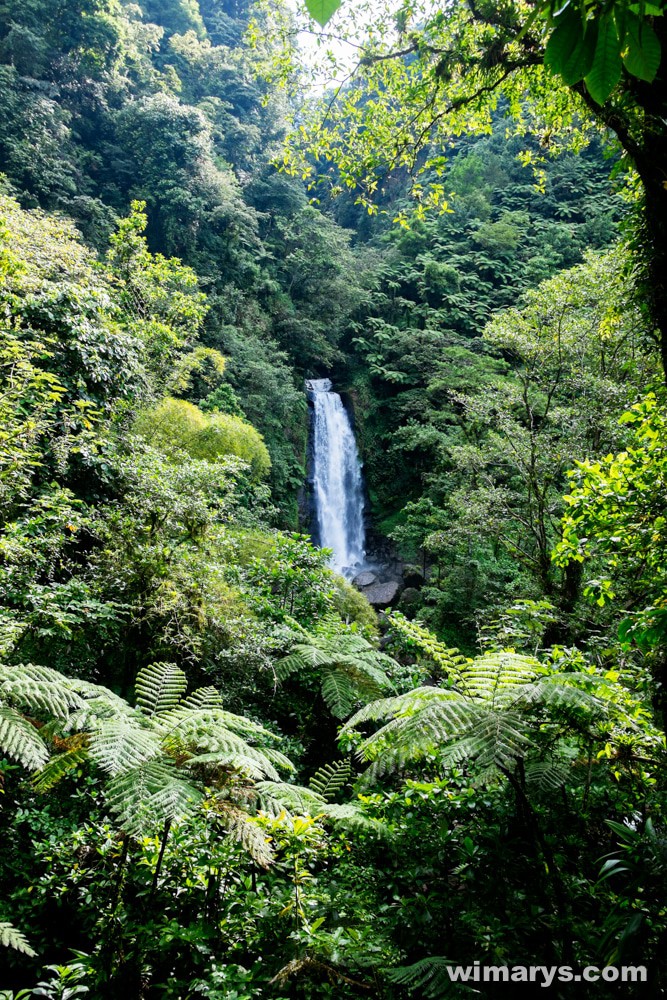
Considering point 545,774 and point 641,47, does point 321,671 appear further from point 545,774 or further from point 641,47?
point 641,47

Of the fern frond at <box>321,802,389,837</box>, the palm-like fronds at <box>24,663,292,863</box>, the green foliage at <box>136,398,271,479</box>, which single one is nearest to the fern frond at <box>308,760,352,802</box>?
the palm-like fronds at <box>24,663,292,863</box>

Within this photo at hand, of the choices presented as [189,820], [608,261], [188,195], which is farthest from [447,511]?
[188,195]

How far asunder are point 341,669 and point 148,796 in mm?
2416

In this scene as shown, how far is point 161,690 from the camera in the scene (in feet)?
8.96

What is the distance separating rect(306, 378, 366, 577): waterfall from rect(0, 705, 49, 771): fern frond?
14.0 meters

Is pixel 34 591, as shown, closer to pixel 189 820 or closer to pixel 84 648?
pixel 84 648

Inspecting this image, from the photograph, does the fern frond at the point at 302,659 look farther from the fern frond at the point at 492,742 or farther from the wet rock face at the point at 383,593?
the wet rock face at the point at 383,593

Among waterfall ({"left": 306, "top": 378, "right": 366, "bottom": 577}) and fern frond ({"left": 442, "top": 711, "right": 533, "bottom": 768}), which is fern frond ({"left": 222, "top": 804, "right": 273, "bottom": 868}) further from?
waterfall ({"left": 306, "top": 378, "right": 366, "bottom": 577})

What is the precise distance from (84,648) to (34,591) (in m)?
0.68

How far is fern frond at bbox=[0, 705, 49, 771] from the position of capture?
6.66ft

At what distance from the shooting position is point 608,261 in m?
8.35

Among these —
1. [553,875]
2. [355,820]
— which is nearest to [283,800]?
[355,820]

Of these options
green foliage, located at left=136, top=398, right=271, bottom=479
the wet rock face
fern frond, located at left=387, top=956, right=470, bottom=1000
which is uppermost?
green foliage, located at left=136, top=398, right=271, bottom=479

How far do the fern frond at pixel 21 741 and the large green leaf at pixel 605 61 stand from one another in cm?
269
